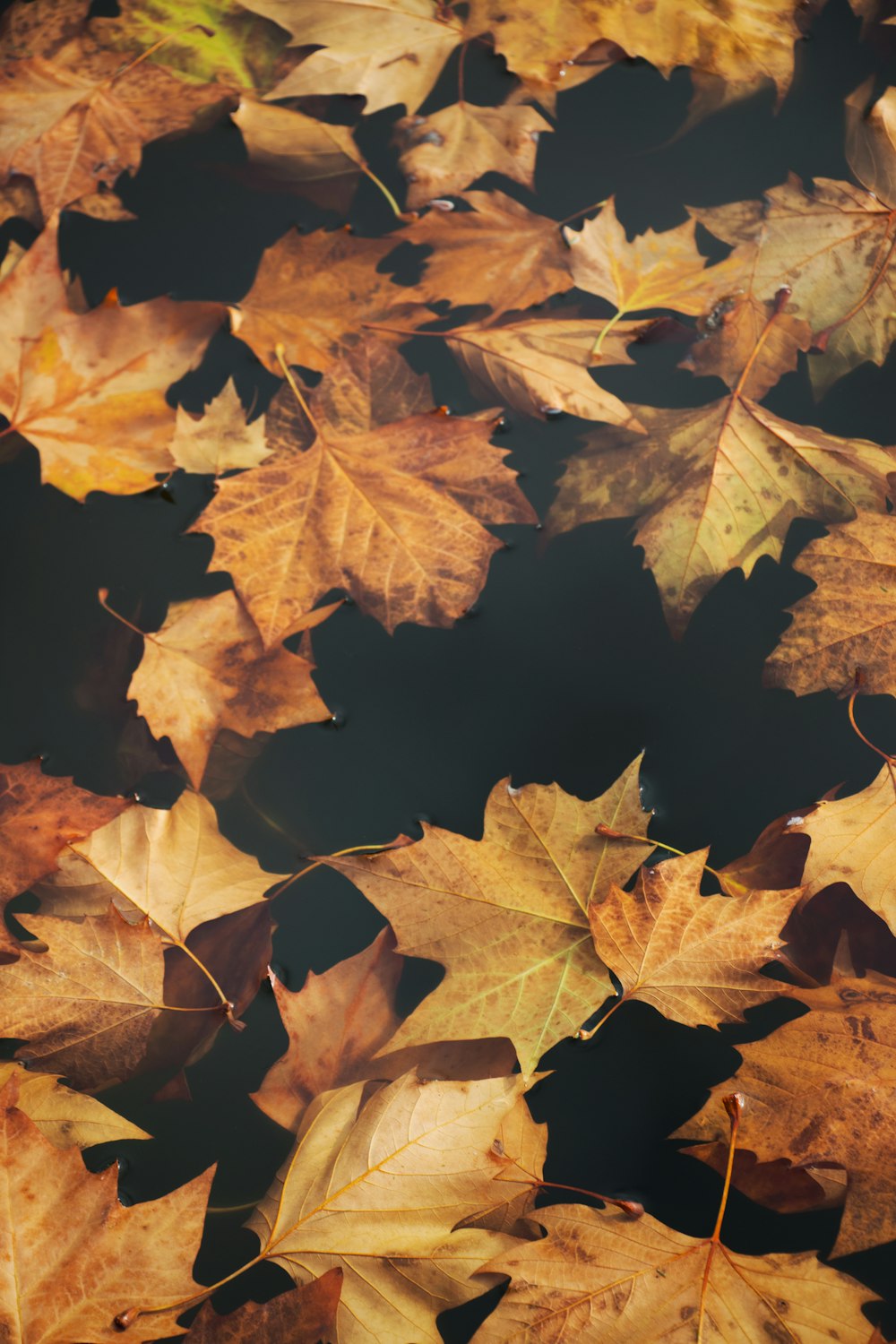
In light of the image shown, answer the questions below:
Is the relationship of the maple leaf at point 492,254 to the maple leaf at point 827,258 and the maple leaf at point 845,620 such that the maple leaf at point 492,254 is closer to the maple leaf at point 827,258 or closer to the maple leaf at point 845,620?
the maple leaf at point 827,258

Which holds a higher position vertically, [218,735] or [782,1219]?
[218,735]

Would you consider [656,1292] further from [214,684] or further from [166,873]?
[214,684]

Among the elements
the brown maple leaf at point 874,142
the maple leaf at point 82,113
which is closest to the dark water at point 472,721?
the maple leaf at point 82,113

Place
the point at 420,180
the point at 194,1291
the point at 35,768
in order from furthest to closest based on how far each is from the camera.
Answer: the point at 420,180, the point at 35,768, the point at 194,1291

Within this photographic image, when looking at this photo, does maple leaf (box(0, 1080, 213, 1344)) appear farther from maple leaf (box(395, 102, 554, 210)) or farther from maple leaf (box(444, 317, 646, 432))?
maple leaf (box(395, 102, 554, 210))

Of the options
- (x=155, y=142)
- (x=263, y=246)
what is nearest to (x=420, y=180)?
(x=263, y=246)

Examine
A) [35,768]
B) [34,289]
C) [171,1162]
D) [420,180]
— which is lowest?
[171,1162]

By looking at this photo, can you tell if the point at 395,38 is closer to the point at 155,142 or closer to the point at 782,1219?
the point at 155,142
